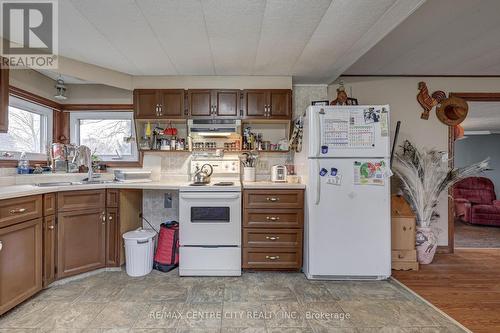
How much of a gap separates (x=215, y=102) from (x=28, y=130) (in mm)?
2118

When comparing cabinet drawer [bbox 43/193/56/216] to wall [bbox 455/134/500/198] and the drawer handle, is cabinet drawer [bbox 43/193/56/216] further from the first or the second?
wall [bbox 455/134/500/198]

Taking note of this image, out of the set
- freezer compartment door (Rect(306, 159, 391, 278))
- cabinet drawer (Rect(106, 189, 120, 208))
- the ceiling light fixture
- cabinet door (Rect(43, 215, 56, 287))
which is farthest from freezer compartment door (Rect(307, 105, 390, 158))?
the ceiling light fixture

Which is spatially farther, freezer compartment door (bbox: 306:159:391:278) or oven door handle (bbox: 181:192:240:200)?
oven door handle (bbox: 181:192:240:200)

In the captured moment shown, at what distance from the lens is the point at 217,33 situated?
214 cm

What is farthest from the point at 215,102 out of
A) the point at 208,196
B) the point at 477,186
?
the point at 477,186

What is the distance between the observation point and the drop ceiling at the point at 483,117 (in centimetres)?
407

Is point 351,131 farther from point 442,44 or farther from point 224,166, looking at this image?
point 224,166

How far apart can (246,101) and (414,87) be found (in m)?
2.22

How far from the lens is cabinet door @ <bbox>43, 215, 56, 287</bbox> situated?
2.20 meters

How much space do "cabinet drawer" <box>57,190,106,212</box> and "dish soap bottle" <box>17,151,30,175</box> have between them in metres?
0.66

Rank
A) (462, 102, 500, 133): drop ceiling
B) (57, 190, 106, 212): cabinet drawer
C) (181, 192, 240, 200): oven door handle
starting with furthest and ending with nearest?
(462, 102, 500, 133): drop ceiling < (181, 192, 240, 200): oven door handle < (57, 190, 106, 212): cabinet drawer

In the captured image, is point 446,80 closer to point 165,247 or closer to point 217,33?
point 217,33

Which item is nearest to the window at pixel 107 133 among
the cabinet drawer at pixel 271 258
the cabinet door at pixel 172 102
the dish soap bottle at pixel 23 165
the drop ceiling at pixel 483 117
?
the cabinet door at pixel 172 102

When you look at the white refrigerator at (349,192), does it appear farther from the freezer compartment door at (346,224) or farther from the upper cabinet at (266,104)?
the upper cabinet at (266,104)
